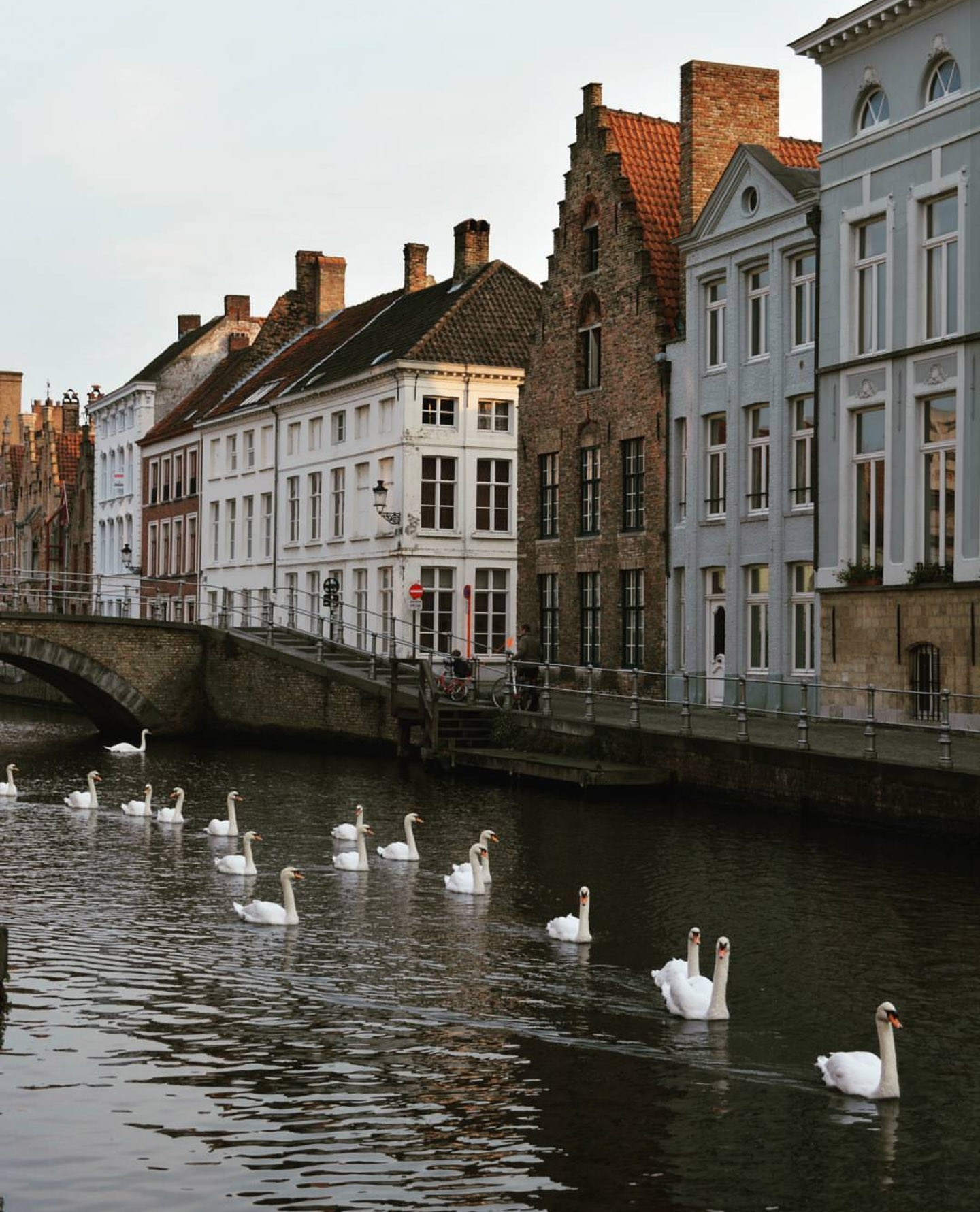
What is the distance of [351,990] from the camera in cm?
1410

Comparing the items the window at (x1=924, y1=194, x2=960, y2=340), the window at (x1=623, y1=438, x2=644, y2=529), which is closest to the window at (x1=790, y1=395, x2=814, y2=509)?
the window at (x1=924, y1=194, x2=960, y2=340)

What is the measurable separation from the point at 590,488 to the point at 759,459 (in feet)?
21.1

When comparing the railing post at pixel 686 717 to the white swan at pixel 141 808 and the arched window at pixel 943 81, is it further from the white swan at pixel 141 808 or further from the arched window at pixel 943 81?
the arched window at pixel 943 81

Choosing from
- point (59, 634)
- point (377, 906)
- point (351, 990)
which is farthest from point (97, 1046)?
point (59, 634)

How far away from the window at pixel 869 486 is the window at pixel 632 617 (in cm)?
839

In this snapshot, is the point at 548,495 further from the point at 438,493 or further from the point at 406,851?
the point at 406,851

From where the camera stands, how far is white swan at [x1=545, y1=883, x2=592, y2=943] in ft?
53.2

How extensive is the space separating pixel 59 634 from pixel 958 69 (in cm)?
2717

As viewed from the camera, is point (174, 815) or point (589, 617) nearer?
point (174, 815)

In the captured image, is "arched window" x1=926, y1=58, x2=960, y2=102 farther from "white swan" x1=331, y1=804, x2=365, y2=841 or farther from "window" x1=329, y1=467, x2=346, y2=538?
"window" x1=329, y1=467, x2=346, y2=538

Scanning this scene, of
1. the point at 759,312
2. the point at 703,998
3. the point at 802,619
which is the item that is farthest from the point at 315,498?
the point at 703,998

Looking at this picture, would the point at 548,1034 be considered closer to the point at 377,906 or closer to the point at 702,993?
the point at 702,993

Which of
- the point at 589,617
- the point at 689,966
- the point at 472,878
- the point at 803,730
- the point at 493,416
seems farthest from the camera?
the point at 493,416

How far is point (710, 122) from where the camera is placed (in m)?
38.3
